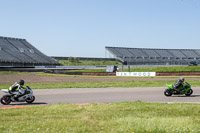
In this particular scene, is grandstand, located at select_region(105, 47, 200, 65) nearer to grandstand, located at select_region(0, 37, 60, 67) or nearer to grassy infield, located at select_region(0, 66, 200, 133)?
grandstand, located at select_region(0, 37, 60, 67)

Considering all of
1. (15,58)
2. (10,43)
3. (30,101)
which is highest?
(10,43)

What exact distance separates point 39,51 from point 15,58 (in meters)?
19.1

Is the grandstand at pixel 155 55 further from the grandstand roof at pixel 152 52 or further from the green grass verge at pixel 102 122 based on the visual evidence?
the green grass verge at pixel 102 122

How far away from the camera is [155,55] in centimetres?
11138

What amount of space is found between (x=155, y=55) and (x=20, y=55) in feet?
192

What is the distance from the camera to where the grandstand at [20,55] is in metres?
71.7

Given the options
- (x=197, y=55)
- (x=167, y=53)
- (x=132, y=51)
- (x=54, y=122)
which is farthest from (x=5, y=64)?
(x=197, y=55)

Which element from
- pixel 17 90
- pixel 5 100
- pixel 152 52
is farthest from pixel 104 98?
pixel 152 52

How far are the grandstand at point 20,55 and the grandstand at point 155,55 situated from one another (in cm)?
2974

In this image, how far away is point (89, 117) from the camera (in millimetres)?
8328

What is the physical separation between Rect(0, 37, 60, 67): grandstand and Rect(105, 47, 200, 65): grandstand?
1171 inches

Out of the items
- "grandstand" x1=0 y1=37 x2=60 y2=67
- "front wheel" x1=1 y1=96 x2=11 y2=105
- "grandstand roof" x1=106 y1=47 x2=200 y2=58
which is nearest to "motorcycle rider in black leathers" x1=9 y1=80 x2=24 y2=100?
"front wheel" x1=1 y1=96 x2=11 y2=105

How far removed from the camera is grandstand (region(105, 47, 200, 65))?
3997 inches

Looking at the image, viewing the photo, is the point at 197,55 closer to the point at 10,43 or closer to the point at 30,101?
the point at 10,43
